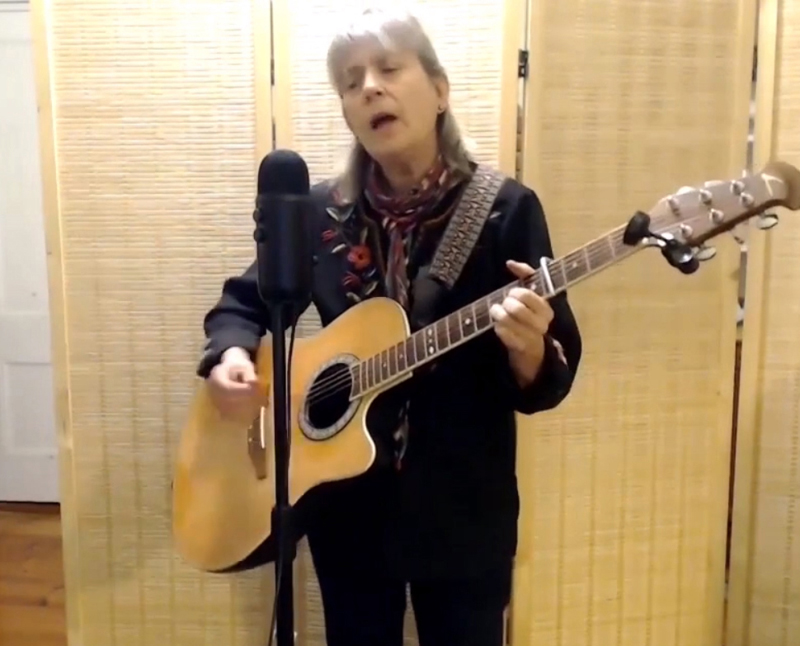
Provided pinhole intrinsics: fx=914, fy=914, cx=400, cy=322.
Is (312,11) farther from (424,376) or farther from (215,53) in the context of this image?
(424,376)

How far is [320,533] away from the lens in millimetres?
1291

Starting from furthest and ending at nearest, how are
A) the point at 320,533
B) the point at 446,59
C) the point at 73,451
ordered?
the point at 73,451, the point at 446,59, the point at 320,533

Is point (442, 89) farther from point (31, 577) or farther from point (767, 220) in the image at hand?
point (31, 577)

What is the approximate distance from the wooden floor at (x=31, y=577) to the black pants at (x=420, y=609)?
122cm

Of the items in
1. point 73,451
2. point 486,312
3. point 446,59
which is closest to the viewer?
point 486,312

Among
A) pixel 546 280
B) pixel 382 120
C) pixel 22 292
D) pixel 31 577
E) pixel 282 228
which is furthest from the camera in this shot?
pixel 22 292

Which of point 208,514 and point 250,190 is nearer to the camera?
point 208,514

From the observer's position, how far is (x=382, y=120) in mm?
1217

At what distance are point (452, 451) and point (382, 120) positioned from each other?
17.8 inches

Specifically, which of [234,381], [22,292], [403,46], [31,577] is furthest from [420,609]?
[22,292]

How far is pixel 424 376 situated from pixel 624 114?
0.73m

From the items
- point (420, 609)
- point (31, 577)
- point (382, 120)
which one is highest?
point (382, 120)

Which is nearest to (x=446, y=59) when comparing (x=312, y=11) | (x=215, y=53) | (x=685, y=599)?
(x=312, y=11)

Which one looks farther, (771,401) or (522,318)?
(771,401)
